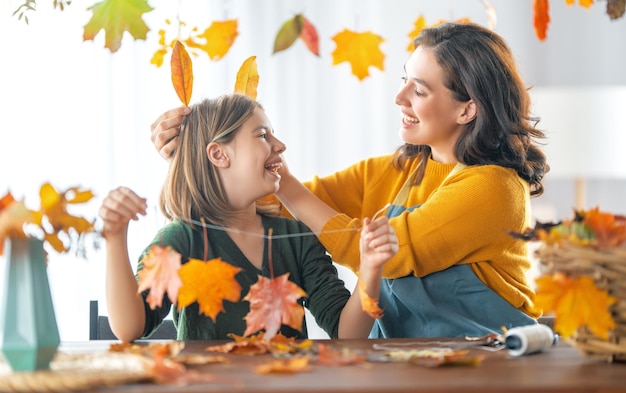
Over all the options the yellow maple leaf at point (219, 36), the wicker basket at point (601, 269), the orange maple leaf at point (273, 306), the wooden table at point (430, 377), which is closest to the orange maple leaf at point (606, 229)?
the wicker basket at point (601, 269)

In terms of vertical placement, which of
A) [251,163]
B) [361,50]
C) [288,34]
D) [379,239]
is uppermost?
[361,50]

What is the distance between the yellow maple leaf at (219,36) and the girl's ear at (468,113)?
0.51m

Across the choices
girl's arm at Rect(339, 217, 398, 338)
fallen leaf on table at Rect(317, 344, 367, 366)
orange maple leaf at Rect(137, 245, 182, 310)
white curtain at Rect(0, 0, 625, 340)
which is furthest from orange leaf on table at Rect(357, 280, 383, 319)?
white curtain at Rect(0, 0, 625, 340)

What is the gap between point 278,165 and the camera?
1596 mm

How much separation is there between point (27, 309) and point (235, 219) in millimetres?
634

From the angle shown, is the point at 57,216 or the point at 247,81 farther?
the point at 247,81

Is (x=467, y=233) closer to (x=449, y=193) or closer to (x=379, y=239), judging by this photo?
(x=449, y=193)

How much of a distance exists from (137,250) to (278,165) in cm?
154

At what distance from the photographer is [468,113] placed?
5.55 ft

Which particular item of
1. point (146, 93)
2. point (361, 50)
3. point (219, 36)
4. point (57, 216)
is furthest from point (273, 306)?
point (146, 93)

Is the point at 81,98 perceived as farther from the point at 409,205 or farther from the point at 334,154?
the point at 409,205

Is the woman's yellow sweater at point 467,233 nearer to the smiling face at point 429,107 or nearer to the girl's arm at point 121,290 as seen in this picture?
the smiling face at point 429,107

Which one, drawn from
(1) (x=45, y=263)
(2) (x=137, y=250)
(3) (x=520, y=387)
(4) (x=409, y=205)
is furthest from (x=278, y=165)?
(2) (x=137, y=250)

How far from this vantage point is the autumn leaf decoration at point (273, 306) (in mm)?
1255
